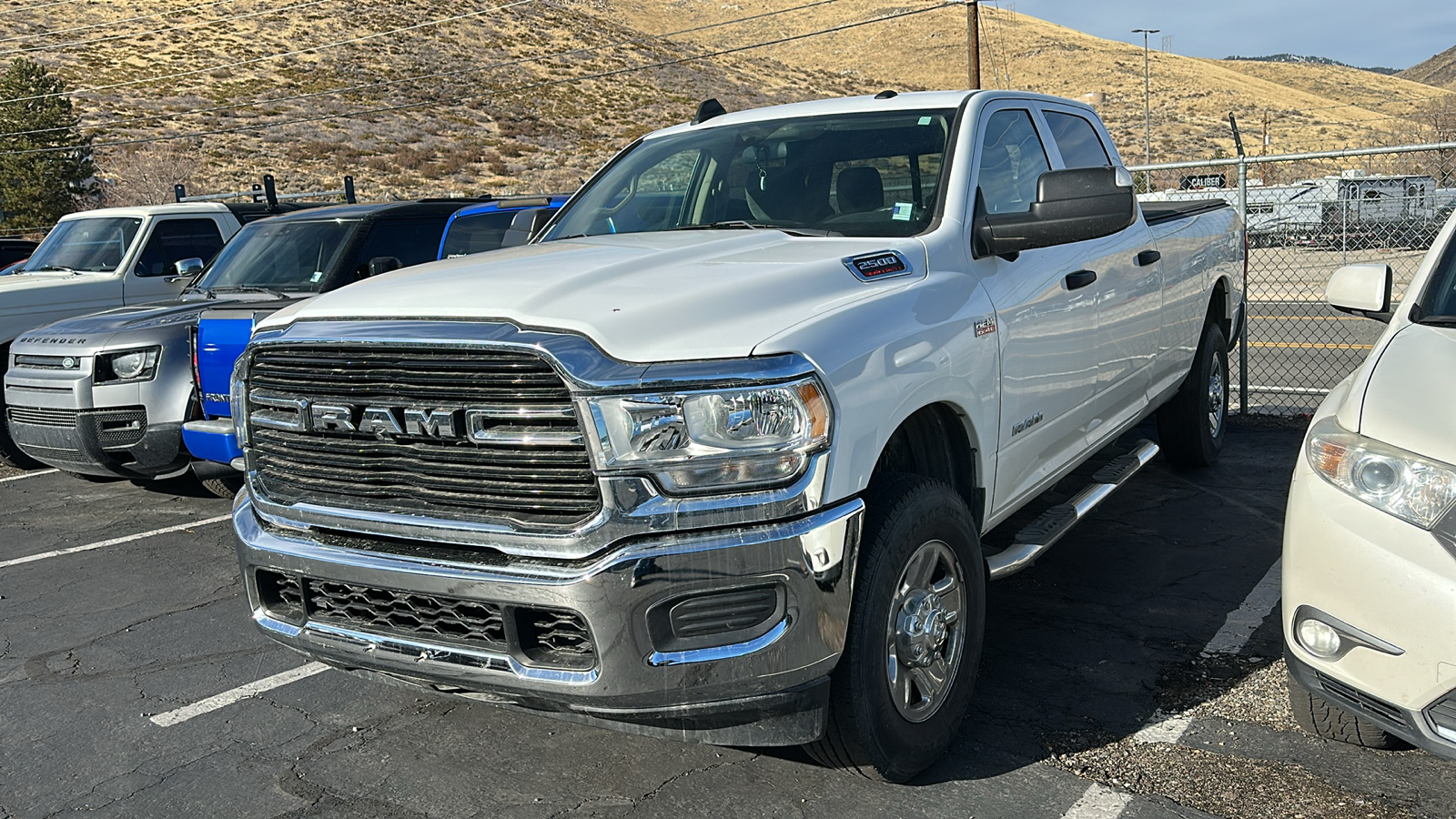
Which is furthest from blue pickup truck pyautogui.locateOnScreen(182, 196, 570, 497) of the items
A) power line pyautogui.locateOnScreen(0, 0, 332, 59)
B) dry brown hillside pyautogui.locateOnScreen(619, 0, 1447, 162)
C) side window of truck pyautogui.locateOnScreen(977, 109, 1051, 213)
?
dry brown hillside pyautogui.locateOnScreen(619, 0, 1447, 162)

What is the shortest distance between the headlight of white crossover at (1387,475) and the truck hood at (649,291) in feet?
4.02

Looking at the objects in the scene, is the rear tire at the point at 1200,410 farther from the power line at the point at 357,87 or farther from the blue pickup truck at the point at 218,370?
the power line at the point at 357,87

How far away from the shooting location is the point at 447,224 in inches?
324

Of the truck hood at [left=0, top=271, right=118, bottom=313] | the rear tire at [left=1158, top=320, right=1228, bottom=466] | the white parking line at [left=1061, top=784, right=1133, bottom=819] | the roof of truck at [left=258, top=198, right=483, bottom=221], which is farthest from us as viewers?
the truck hood at [left=0, top=271, right=118, bottom=313]

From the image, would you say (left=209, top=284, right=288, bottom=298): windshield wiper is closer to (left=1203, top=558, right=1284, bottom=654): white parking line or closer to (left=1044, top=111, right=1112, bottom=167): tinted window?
(left=1044, top=111, right=1112, bottom=167): tinted window

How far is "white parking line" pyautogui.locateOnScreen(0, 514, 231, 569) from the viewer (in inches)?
256

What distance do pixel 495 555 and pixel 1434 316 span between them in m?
2.99

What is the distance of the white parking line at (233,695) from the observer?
163 inches

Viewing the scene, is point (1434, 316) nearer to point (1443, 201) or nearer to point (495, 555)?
point (495, 555)

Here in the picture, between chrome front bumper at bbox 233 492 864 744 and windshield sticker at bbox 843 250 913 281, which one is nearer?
chrome front bumper at bbox 233 492 864 744

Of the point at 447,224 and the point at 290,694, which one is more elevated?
the point at 447,224

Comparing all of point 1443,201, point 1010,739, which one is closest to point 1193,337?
point 1010,739

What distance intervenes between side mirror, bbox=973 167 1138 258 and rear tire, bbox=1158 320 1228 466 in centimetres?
305

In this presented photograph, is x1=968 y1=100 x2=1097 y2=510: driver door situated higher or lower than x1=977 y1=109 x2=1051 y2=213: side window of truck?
lower
